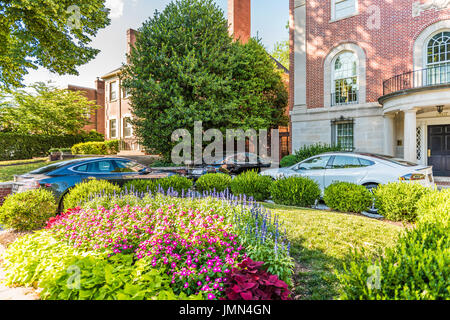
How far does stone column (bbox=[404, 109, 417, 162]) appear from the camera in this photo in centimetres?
1144

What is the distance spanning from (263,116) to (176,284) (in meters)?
16.6

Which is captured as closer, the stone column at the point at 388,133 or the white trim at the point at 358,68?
the stone column at the point at 388,133

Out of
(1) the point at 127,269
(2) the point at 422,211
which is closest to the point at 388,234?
(2) the point at 422,211

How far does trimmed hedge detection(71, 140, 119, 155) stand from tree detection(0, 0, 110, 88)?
9200 mm

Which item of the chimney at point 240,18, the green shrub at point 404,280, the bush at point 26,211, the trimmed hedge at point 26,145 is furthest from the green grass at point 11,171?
the chimney at point 240,18

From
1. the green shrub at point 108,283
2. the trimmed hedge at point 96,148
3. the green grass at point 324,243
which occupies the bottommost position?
the green grass at point 324,243

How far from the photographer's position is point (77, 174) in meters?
6.80

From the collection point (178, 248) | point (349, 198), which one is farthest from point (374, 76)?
point (178, 248)

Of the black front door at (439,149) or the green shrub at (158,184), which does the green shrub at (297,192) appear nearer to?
the green shrub at (158,184)

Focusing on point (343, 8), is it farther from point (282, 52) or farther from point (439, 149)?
point (282, 52)

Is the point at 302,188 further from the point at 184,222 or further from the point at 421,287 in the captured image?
the point at 421,287

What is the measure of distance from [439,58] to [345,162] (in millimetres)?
9765

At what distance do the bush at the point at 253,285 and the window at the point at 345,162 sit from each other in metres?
6.45

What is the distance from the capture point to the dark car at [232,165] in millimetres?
12250
